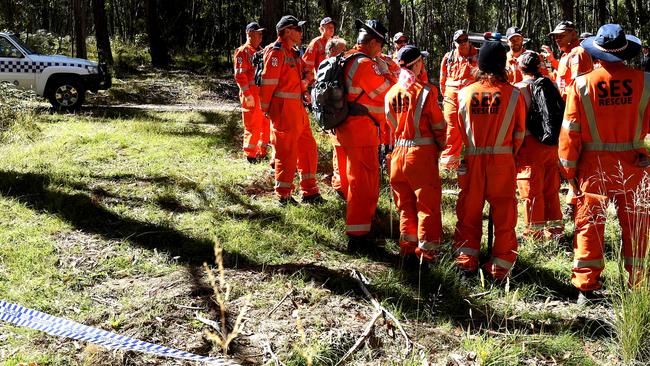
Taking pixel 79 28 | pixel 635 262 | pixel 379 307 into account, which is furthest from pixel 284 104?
pixel 79 28

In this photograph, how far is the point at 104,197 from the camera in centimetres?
703

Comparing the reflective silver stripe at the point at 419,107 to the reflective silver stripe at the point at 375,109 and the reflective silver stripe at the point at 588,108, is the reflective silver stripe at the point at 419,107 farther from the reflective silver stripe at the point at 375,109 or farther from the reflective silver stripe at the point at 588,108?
the reflective silver stripe at the point at 588,108

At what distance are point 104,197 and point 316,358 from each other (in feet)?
14.3

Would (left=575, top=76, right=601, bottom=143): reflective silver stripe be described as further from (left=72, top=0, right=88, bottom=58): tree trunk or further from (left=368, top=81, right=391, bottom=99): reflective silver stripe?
(left=72, top=0, right=88, bottom=58): tree trunk

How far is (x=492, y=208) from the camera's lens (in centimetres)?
484

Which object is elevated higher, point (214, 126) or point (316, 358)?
point (214, 126)

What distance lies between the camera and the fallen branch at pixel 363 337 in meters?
3.68

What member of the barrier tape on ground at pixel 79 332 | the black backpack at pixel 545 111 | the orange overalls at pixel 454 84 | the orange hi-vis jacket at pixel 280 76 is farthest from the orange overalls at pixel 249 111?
the barrier tape on ground at pixel 79 332

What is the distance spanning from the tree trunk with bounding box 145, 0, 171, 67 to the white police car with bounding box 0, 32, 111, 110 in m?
9.40

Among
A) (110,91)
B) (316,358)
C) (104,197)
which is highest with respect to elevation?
(110,91)

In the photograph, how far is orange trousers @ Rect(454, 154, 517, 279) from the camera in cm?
469

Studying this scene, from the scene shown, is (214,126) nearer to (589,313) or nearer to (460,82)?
(460,82)

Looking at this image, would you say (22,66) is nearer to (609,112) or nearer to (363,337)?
(363,337)

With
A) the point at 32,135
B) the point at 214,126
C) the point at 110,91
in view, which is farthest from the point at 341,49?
the point at 110,91
